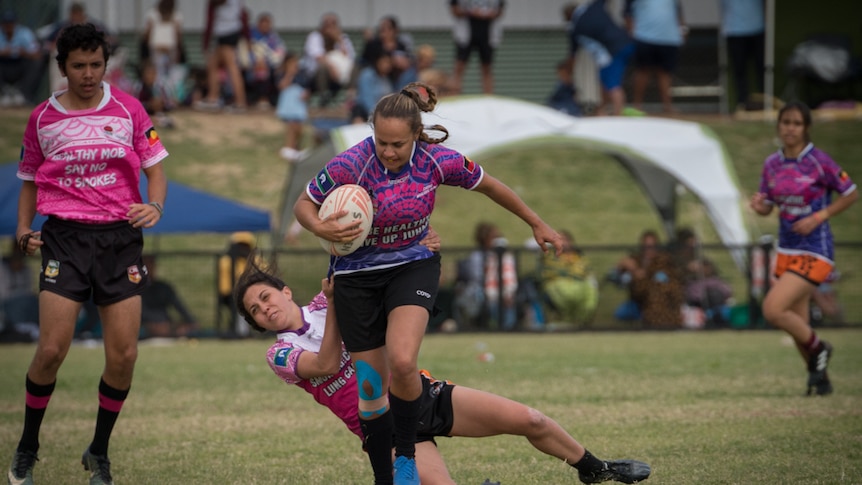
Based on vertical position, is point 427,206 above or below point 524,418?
above

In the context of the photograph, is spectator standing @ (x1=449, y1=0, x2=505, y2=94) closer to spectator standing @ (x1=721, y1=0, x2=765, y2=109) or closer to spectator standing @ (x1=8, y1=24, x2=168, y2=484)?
spectator standing @ (x1=721, y1=0, x2=765, y2=109)

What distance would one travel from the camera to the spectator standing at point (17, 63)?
20641 millimetres

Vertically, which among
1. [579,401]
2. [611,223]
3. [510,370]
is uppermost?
[579,401]

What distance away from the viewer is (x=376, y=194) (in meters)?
4.94

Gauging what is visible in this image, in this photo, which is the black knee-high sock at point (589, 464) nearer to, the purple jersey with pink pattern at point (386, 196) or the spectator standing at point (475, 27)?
the purple jersey with pink pattern at point (386, 196)

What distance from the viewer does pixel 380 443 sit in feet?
16.1

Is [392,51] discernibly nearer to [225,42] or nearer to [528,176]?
[225,42]

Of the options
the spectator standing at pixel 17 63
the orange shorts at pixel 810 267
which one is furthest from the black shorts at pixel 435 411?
the spectator standing at pixel 17 63

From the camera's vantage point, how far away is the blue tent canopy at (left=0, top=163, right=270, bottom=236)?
46.4 ft

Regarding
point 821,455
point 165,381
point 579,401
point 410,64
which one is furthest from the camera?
point 410,64

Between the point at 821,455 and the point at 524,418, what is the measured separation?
1931 millimetres

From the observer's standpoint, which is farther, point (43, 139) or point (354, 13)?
point (354, 13)

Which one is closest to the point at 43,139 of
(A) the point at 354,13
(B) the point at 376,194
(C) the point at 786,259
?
(B) the point at 376,194

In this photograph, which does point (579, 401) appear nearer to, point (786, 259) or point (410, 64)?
point (786, 259)
